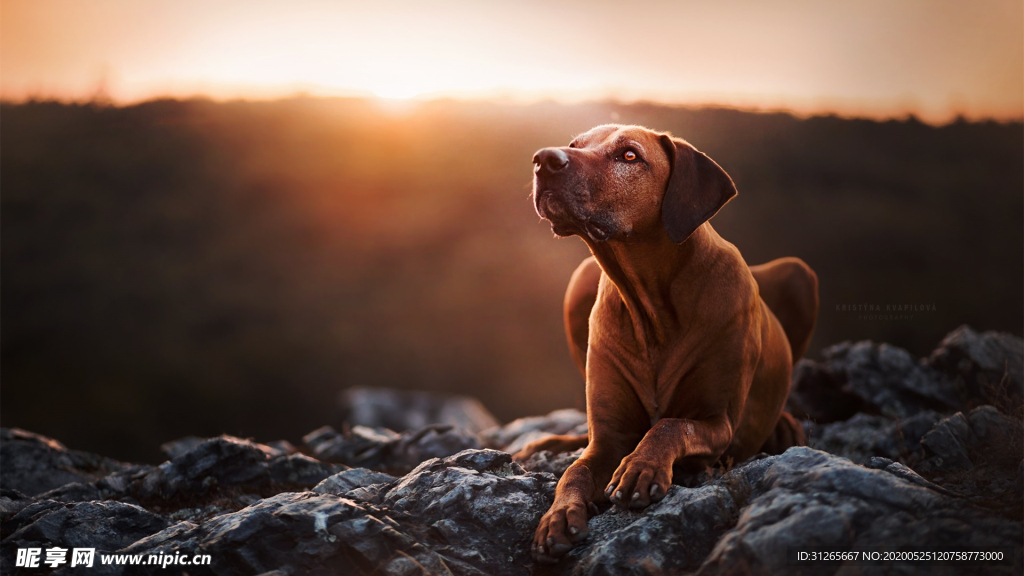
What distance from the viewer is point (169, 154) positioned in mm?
29438

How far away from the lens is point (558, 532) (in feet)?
10.3

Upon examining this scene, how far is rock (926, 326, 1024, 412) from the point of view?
756cm

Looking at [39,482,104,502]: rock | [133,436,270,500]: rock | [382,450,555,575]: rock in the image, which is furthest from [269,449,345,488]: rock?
[382,450,555,575]: rock

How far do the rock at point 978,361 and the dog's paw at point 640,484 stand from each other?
597cm

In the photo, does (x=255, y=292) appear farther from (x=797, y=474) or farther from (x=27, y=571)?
(x=797, y=474)

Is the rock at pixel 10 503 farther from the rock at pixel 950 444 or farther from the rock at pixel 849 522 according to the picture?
the rock at pixel 950 444

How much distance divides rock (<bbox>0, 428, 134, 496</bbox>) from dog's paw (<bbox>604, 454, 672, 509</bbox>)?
5462 mm

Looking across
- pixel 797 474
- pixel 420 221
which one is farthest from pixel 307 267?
pixel 797 474

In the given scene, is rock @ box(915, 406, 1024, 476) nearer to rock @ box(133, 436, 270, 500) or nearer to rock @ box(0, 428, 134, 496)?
rock @ box(133, 436, 270, 500)

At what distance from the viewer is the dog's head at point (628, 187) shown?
365 centimetres

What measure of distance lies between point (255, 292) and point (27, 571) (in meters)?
27.7

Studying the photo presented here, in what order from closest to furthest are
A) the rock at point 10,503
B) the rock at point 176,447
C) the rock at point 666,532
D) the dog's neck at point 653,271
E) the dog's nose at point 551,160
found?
the rock at point 666,532 < the dog's nose at point 551,160 < the dog's neck at point 653,271 < the rock at point 10,503 < the rock at point 176,447

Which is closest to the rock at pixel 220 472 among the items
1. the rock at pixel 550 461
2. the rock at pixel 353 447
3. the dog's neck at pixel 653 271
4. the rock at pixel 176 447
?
the rock at pixel 353 447

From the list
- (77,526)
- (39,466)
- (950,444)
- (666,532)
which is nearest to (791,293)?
(950,444)
